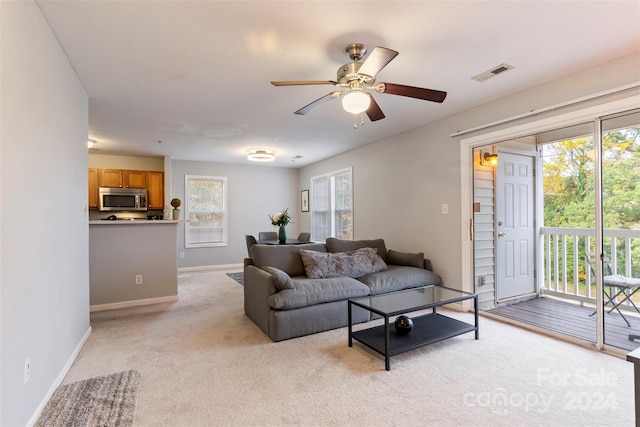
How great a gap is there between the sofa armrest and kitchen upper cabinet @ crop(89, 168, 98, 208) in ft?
13.6

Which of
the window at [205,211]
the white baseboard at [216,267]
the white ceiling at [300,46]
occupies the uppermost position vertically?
the white ceiling at [300,46]

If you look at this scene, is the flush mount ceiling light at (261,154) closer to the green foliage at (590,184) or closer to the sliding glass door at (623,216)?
the green foliage at (590,184)

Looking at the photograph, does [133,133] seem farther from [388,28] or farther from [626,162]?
[626,162]

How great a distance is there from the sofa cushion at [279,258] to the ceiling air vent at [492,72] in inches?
103

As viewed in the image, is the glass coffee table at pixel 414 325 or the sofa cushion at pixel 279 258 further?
the sofa cushion at pixel 279 258

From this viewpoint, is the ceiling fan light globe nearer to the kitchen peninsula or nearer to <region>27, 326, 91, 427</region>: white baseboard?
<region>27, 326, 91, 427</region>: white baseboard

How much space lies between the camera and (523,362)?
8.25 feet

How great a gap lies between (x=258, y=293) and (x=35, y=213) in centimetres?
197

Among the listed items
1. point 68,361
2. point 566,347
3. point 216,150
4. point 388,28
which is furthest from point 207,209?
point 566,347

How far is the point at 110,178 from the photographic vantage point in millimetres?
6191

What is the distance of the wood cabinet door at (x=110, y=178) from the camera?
241 inches

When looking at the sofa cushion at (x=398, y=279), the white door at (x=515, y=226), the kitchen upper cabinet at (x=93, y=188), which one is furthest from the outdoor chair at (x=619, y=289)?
the kitchen upper cabinet at (x=93, y=188)

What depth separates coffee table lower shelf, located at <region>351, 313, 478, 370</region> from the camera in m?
2.50

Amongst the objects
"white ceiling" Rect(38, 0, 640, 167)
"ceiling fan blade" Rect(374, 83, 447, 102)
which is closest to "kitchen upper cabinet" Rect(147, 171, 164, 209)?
"white ceiling" Rect(38, 0, 640, 167)
